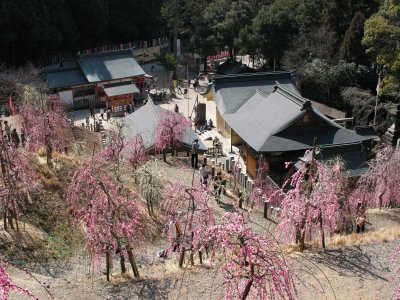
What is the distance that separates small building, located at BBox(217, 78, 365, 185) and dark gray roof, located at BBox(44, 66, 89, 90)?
1548 centimetres

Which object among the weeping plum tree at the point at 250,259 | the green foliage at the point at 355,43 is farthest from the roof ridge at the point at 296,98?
the weeping plum tree at the point at 250,259

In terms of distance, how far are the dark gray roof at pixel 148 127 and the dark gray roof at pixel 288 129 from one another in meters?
2.46

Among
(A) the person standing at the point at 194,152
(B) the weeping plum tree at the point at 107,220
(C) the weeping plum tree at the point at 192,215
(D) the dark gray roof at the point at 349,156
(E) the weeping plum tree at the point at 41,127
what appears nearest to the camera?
(B) the weeping plum tree at the point at 107,220

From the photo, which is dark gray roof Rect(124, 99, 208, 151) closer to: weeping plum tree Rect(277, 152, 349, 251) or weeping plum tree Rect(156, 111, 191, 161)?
weeping plum tree Rect(156, 111, 191, 161)

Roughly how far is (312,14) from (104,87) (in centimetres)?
1641

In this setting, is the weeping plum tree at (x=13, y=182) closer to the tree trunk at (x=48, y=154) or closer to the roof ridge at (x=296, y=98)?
the tree trunk at (x=48, y=154)

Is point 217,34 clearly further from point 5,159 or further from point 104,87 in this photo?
point 5,159

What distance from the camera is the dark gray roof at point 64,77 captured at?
3413cm

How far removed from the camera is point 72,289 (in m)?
10.5

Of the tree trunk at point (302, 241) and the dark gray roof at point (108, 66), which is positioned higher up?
the dark gray roof at point (108, 66)

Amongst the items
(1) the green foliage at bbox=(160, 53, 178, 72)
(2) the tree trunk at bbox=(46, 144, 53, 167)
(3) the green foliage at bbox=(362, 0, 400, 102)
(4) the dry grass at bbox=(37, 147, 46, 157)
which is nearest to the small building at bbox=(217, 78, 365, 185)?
(3) the green foliage at bbox=(362, 0, 400, 102)

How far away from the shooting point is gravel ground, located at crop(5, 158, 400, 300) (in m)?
10.5

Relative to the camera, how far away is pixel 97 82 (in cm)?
3569

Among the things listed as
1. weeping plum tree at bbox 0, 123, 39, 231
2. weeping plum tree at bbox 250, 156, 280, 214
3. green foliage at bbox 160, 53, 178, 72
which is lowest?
weeping plum tree at bbox 250, 156, 280, 214
